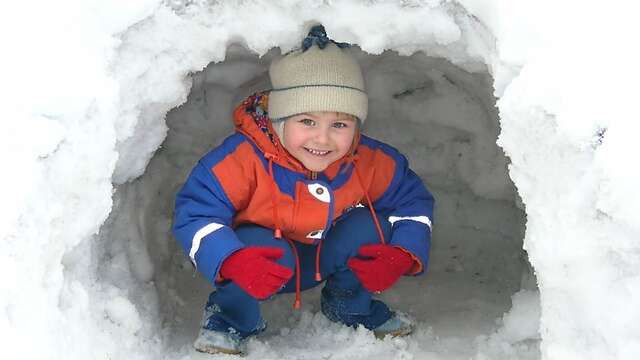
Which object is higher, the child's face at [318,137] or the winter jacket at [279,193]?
the child's face at [318,137]

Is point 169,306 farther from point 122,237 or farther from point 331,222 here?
point 331,222

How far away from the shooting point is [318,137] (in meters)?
2.34

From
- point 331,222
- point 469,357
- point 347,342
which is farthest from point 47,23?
point 469,357

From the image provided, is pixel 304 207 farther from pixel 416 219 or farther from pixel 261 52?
pixel 261 52

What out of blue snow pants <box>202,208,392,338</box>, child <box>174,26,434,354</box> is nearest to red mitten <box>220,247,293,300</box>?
child <box>174,26,434,354</box>

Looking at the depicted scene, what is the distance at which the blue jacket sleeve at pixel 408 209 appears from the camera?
97.4 inches

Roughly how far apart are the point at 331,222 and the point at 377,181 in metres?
0.22

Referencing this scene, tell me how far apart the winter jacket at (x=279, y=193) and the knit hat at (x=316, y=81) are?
0.48 ft

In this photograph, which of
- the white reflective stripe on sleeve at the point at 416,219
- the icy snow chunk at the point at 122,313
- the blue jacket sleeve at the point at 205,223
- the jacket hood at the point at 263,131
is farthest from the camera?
the white reflective stripe on sleeve at the point at 416,219

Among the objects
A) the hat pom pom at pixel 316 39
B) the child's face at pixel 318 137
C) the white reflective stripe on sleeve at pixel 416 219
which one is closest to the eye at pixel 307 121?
the child's face at pixel 318 137

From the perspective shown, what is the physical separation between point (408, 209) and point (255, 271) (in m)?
0.61

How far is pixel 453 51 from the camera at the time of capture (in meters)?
2.19

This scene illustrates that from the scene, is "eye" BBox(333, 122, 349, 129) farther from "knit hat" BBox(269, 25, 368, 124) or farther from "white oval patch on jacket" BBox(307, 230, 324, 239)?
"white oval patch on jacket" BBox(307, 230, 324, 239)

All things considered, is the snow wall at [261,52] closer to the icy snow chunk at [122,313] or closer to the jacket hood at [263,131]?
the icy snow chunk at [122,313]
